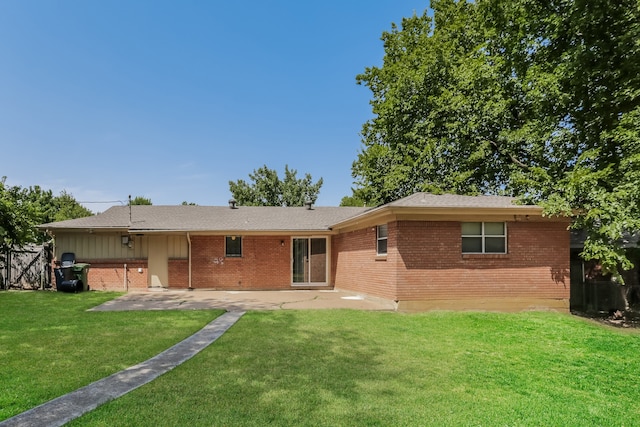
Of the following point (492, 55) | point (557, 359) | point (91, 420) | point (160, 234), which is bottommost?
point (557, 359)

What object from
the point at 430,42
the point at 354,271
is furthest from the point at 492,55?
the point at 354,271

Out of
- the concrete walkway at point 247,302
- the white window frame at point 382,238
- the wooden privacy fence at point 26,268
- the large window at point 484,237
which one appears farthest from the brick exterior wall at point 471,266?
the wooden privacy fence at point 26,268

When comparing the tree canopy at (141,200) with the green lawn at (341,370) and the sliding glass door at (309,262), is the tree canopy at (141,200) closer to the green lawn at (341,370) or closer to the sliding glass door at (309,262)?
the sliding glass door at (309,262)

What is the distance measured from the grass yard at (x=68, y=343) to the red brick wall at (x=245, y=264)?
17.8 feet

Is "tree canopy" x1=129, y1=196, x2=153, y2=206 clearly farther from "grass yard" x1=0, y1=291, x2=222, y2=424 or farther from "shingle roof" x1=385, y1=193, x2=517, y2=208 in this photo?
"shingle roof" x1=385, y1=193, x2=517, y2=208

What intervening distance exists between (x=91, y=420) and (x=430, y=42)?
2310cm

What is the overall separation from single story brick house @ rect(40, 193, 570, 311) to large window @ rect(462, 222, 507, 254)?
29 mm

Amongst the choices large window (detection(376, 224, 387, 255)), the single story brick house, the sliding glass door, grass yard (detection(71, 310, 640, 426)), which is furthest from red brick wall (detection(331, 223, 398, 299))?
grass yard (detection(71, 310, 640, 426))

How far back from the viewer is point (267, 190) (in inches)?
1678

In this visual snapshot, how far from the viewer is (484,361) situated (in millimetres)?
5961

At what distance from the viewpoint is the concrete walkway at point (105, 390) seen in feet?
11.7

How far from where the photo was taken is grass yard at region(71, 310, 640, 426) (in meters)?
3.81

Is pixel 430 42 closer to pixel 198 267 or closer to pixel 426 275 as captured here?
pixel 426 275

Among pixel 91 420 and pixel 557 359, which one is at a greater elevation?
pixel 91 420
